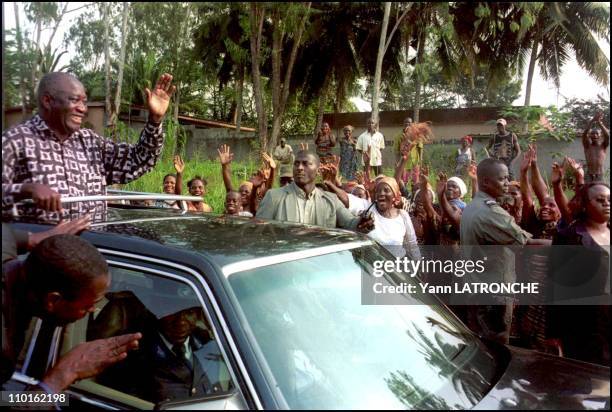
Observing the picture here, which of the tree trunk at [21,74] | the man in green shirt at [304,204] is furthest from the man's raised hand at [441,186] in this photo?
the tree trunk at [21,74]

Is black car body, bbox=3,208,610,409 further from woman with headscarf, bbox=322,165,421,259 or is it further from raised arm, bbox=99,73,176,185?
woman with headscarf, bbox=322,165,421,259

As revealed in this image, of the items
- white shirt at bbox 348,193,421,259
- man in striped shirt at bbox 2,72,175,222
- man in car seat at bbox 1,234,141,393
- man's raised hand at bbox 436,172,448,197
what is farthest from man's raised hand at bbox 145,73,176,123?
man's raised hand at bbox 436,172,448,197

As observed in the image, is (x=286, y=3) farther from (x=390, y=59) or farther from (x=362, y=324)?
(x=390, y=59)

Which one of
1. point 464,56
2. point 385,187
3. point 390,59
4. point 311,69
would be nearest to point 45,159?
point 385,187

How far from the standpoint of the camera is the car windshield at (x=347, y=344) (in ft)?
6.72

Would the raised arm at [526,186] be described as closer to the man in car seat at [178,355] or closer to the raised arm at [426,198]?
the raised arm at [426,198]

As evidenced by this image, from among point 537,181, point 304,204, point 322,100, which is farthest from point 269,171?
point 322,100

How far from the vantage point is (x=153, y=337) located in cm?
227

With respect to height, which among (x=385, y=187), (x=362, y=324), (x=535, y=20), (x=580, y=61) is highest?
(x=535, y=20)

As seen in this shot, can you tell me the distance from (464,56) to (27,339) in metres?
7.19

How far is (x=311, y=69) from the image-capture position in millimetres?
6609

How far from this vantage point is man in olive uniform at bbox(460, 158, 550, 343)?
12.7ft

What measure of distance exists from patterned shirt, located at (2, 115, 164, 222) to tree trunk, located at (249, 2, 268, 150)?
4.69 ft

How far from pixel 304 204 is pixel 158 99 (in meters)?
1.63
